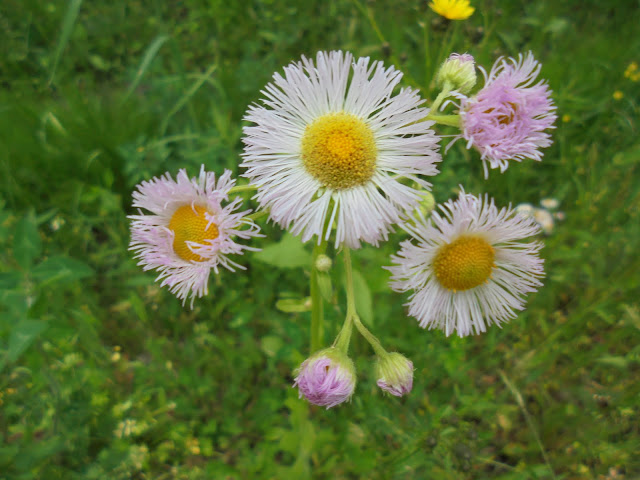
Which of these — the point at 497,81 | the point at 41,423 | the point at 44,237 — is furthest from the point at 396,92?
the point at 44,237

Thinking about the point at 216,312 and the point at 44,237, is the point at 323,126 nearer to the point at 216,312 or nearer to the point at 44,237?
the point at 216,312

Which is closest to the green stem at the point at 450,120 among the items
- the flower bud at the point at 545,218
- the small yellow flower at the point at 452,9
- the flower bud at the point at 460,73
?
the flower bud at the point at 460,73

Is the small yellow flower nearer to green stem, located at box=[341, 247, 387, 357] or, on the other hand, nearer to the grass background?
the grass background

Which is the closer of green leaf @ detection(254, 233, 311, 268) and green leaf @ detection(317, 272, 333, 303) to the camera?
green leaf @ detection(317, 272, 333, 303)

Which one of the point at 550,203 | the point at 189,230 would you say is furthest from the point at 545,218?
the point at 189,230

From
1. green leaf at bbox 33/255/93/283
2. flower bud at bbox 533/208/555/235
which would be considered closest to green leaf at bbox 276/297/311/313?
green leaf at bbox 33/255/93/283
